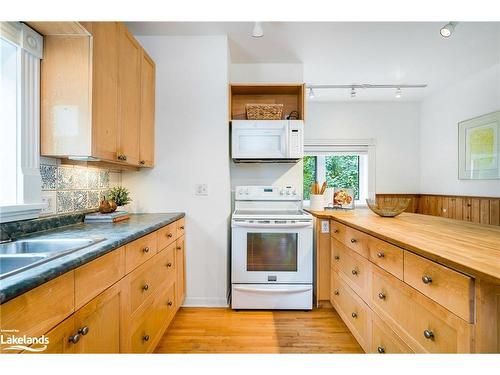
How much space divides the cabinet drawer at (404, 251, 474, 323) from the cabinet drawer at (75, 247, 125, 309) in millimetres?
1315

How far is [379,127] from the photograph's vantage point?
4078mm

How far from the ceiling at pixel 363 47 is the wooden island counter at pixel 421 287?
5.50ft

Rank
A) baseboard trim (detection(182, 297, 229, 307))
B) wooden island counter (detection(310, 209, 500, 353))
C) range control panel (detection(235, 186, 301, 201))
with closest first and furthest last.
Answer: wooden island counter (detection(310, 209, 500, 353))
baseboard trim (detection(182, 297, 229, 307))
range control panel (detection(235, 186, 301, 201))

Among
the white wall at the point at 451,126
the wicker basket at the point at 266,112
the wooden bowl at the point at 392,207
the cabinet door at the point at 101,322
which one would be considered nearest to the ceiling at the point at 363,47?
the white wall at the point at 451,126

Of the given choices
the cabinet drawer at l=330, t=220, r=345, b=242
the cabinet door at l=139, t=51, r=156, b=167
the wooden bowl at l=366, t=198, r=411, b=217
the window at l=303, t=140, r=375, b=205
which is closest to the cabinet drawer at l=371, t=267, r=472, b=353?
the cabinet drawer at l=330, t=220, r=345, b=242

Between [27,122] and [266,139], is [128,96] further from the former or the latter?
[266,139]

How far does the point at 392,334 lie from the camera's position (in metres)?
1.27

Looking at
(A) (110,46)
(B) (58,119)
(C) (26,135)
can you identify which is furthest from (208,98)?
(C) (26,135)

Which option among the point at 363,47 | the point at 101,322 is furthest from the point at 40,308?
the point at 363,47

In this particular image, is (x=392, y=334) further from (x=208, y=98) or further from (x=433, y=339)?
(x=208, y=98)

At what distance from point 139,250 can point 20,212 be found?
1.99 feet

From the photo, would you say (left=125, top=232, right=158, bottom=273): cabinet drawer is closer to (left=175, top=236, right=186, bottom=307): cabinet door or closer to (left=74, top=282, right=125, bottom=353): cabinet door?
(left=74, top=282, right=125, bottom=353): cabinet door

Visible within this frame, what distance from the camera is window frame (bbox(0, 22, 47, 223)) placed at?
4.20 feet
